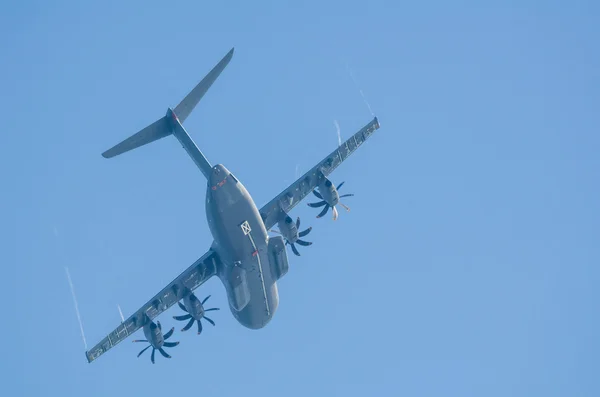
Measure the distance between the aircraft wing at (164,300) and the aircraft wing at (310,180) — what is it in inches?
220

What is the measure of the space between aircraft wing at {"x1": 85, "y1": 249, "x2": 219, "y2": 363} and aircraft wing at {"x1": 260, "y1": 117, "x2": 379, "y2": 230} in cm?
559

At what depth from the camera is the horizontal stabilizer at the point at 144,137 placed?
189 ft

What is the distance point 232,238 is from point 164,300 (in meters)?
11.0

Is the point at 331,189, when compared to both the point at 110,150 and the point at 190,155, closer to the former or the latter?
the point at 190,155

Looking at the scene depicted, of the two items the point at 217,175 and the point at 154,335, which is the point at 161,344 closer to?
the point at 154,335

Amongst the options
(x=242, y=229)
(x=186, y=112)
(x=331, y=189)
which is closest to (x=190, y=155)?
(x=186, y=112)

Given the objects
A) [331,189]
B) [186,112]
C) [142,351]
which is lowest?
[142,351]

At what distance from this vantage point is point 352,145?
69062 mm

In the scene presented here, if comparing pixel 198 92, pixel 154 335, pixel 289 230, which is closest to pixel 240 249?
pixel 289 230

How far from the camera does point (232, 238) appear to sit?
56.8 meters

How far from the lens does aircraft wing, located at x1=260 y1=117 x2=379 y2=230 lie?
65688 mm

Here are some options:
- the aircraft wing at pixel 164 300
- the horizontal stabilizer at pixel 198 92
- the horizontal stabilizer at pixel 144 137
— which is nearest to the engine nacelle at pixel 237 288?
Result: the aircraft wing at pixel 164 300

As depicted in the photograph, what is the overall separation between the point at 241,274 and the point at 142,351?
957 cm

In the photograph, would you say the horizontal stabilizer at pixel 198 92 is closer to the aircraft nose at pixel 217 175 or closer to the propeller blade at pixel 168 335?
the aircraft nose at pixel 217 175
